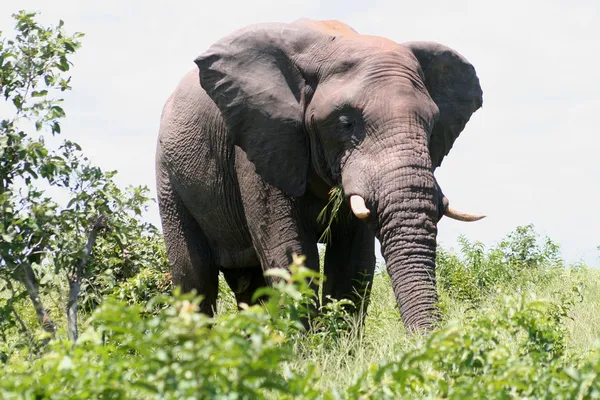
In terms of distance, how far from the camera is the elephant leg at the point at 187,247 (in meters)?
8.09

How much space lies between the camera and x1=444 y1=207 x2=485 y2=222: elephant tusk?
6.49 meters

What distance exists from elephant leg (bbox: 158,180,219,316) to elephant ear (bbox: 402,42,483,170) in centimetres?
217

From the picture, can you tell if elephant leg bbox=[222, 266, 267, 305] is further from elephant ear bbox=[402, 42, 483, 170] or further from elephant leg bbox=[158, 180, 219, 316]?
elephant ear bbox=[402, 42, 483, 170]

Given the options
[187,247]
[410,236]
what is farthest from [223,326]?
[187,247]

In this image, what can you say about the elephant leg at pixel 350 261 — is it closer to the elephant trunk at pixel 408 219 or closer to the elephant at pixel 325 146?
the elephant at pixel 325 146

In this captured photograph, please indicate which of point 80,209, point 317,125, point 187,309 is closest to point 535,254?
point 317,125

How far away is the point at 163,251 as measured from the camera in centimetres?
1073

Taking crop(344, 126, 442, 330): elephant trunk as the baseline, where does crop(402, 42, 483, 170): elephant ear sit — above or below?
above

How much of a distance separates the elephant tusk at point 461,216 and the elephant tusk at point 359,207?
740mm

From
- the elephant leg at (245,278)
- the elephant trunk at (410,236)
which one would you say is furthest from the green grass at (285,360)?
the elephant leg at (245,278)

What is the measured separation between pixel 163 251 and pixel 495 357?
24.5ft

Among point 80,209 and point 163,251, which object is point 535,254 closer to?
point 163,251

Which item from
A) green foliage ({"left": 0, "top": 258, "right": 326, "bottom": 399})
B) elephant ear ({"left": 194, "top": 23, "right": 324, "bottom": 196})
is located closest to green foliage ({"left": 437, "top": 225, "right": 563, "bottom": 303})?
elephant ear ({"left": 194, "top": 23, "right": 324, "bottom": 196})

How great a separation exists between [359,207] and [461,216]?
949mm
